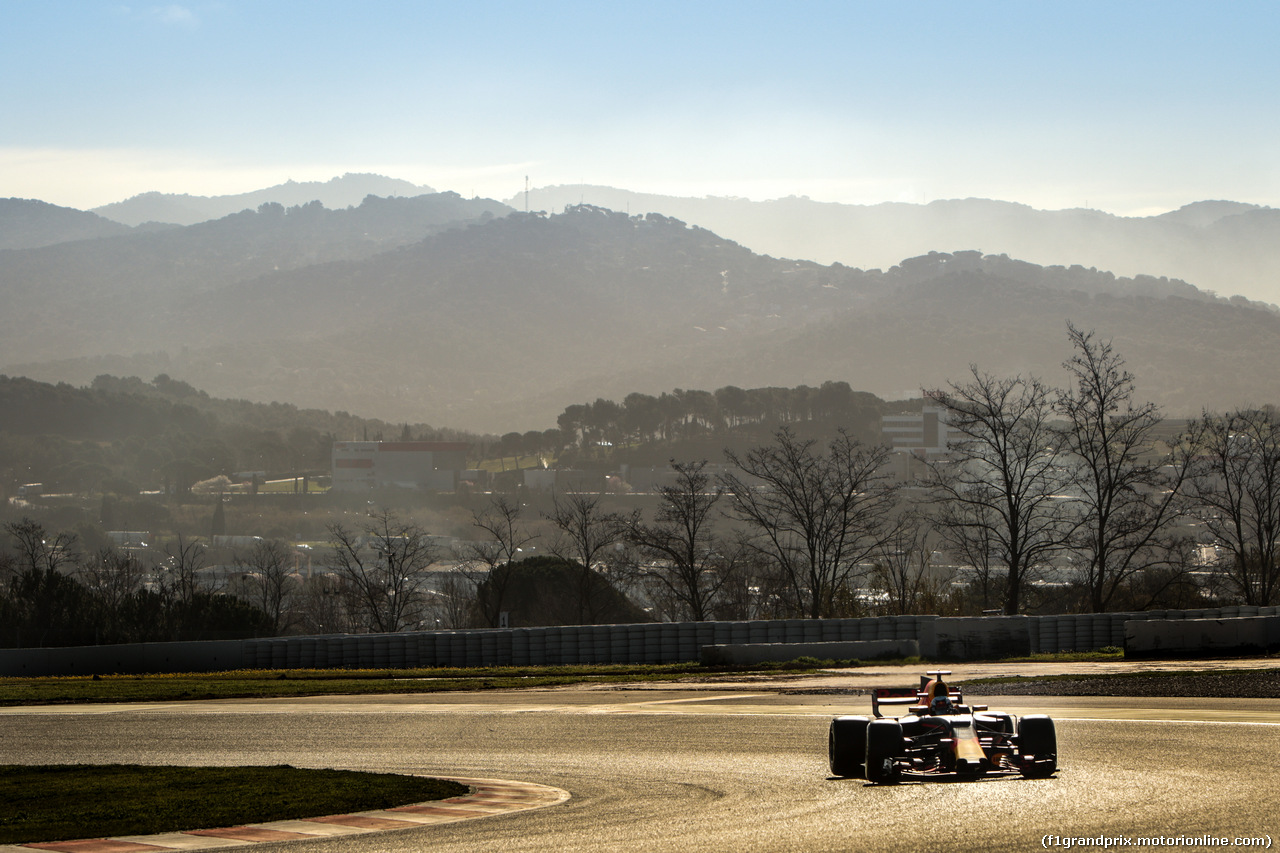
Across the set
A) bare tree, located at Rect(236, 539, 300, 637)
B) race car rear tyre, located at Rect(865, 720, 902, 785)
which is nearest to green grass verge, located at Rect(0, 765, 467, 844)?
race car rear tyre, located at Rect(865, 720, 902, 785)

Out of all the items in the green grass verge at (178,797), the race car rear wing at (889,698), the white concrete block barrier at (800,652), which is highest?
the race car rear wing at (889,698)

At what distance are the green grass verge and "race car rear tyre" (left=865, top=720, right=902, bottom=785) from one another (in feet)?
16.4

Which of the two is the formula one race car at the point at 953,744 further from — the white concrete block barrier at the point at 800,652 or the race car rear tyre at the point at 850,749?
the white concrete block barrier at the point at 800,652

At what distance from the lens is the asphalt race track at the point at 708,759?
10.6 m

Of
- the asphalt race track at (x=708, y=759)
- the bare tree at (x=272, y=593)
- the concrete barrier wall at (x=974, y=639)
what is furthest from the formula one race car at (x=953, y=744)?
the bare tree at (x=272, y=593)

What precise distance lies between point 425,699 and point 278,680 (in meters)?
10.8

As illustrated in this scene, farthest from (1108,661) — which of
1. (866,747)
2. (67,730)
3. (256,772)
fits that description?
(67,730)

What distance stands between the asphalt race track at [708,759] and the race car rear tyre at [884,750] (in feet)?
0.56

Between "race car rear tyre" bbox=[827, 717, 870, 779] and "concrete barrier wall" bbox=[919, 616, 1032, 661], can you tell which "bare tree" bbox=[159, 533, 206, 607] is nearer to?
"concrete barrier wall" bbox=[919, 616, 1032, 661]

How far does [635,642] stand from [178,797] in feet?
84.6

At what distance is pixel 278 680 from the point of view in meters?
36.8

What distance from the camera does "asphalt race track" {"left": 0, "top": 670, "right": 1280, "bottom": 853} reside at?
34.6ft

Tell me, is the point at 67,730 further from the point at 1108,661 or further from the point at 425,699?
the point at 1108,661

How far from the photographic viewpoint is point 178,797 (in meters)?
14.0
